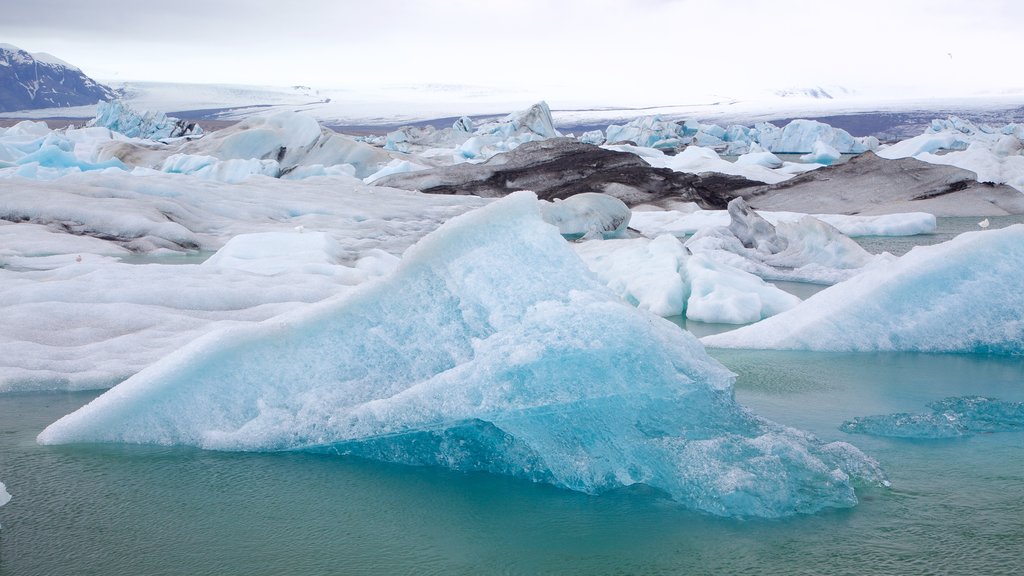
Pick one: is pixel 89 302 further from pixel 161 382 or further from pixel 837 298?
pixel 837 298

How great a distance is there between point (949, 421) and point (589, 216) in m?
8.34

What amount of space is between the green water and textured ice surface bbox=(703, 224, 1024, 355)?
5.77 ft

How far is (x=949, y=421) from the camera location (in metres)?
3.92

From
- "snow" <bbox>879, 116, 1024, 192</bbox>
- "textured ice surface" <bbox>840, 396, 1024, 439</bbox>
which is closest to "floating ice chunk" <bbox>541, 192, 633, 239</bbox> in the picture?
"textured ice surface" <bbox>840, 396, 1024, 439</bbox>

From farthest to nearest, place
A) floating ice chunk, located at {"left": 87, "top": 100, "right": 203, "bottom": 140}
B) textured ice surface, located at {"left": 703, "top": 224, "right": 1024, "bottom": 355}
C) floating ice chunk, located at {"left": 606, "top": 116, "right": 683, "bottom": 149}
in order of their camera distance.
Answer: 1. floating ice chunk, located at {"left": 606, "top": 116, "right": 683, "bottom": 149}
2. floating ice chunk, located at {"left": 87, "top": 100, "right": 203, "bottom": 140}
3. textured ice surface, located at {"left": 703, "top": 224, "right": 1024, "bottom": 355}

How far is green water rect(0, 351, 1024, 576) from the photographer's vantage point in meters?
2.54

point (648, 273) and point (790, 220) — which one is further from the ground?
point (648, 273)

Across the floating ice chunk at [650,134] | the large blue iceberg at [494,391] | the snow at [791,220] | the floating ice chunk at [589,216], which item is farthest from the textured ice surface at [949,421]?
the floating ice chunk at [650,134]

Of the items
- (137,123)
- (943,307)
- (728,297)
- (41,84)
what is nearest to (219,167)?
(728,297)

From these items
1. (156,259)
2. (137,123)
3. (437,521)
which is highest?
(137,123)

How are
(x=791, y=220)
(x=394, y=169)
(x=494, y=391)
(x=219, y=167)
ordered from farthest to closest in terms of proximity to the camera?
(x=394, y=169)
(x=219, y=167)
(x=791, y=220)
(x=494, y=391)

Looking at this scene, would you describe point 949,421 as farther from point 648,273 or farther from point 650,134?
point 650,134

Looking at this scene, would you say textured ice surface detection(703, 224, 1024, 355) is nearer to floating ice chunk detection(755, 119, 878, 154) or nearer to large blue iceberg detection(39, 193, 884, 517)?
large blue iceberg detection(39, 193, 884, 517)

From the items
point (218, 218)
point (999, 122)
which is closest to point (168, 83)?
point (999, 122)
